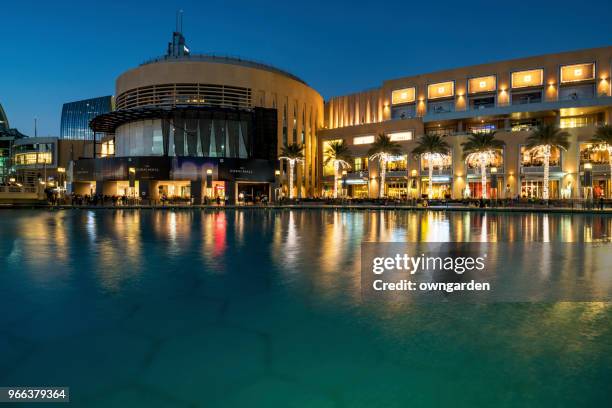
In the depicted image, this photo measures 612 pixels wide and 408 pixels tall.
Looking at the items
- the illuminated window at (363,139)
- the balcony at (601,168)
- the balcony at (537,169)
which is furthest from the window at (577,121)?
the illuminated window at (363,139)

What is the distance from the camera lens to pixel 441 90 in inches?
2881

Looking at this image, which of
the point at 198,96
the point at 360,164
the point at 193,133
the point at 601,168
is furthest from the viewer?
the point at 360,164

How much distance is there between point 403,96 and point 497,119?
17386 mm

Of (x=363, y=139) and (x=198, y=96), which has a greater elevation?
(x=198, y=96)

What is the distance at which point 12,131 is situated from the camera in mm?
146250

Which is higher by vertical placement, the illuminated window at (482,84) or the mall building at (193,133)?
the illuminated window at (482,84)

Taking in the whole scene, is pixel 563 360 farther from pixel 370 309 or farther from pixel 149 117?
pixel 149 117

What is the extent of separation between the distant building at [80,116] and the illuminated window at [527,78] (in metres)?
159

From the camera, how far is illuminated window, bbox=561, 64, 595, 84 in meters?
62.4

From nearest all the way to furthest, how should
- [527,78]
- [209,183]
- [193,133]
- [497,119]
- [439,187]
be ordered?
[209,183]
[527,78]
[193,133]
[497,119]
[439,187]

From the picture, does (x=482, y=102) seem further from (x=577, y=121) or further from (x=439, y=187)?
(x=439, y=187)

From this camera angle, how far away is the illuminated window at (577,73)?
2458 inches

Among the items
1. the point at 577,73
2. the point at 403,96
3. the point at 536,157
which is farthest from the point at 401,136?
the point at 577,73

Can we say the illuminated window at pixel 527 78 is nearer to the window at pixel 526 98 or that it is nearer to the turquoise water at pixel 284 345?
the window at pixel 526 98
